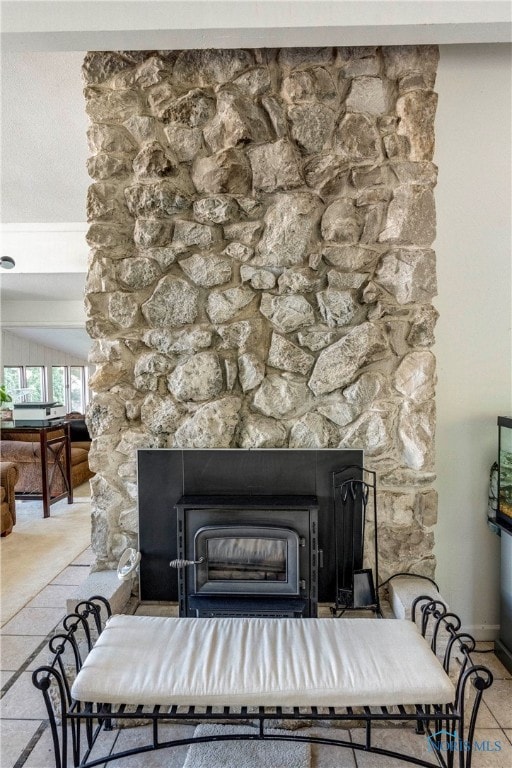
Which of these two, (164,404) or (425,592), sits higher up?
(164,404)

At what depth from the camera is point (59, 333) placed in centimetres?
757

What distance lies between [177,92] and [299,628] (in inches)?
87.9

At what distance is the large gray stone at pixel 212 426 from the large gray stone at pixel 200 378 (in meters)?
0.06

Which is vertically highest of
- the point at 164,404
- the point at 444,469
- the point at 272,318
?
the point at 272,318

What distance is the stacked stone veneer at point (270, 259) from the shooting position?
2020 millimetres

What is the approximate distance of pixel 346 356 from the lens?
202cm

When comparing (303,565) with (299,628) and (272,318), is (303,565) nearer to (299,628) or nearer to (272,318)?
(299,628)

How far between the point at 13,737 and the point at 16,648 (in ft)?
2.10

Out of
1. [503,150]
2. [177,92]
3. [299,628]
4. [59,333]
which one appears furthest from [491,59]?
[59,333]

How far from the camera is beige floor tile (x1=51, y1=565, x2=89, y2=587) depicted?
299cm

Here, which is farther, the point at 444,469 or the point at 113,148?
the point at 444,469

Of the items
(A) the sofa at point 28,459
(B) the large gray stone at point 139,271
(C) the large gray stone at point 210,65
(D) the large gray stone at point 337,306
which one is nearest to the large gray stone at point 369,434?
(D) the large gray stone at point 337,306

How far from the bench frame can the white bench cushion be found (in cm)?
4

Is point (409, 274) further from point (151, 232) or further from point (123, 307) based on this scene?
point (123, 307)
